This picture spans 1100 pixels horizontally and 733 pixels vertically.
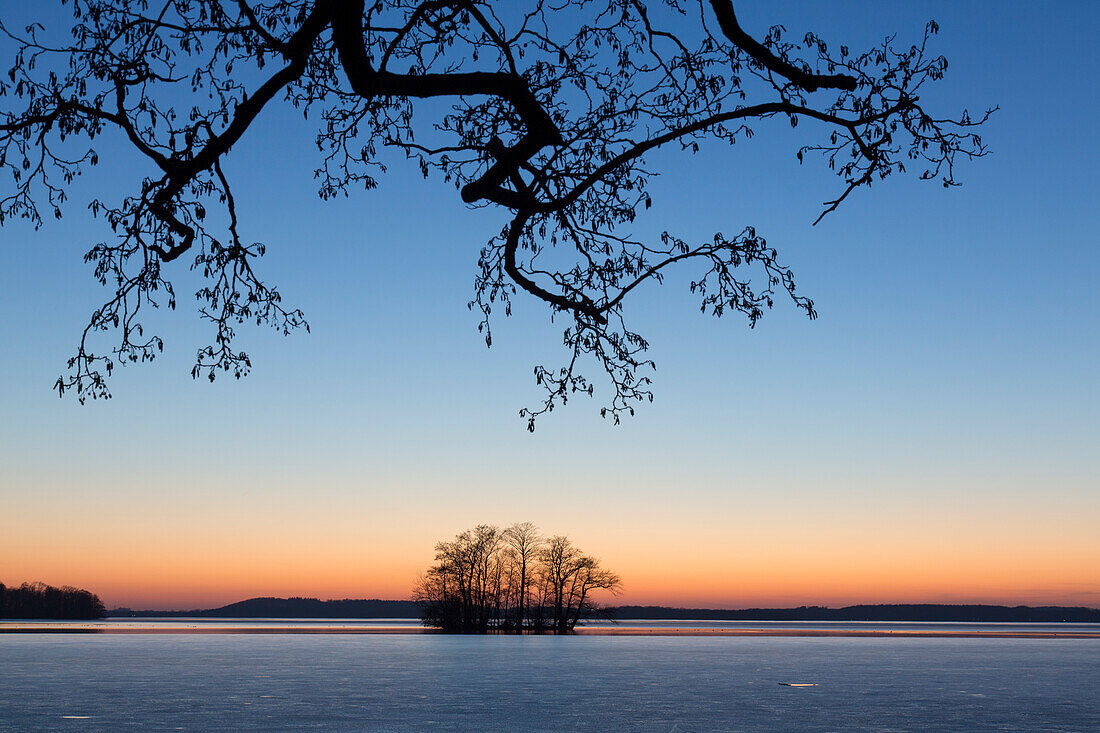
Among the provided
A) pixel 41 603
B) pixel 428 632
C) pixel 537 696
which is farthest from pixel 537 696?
pixel 41 603

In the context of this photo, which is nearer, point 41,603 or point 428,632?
point 428,632

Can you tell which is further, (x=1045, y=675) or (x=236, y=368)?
(x=1045, y=675)

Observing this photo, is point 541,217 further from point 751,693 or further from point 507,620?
point 507,620

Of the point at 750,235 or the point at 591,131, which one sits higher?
the point at 591,131

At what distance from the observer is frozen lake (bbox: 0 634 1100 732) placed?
14.6 metres

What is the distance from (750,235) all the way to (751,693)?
51.8ft

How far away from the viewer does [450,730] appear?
13719 mm

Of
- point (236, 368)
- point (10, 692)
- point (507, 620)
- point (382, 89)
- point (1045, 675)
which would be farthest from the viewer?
point (507, 620)

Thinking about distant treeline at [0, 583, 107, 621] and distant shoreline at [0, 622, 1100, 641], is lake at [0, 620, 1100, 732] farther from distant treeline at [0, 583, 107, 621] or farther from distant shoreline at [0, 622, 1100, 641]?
distant treeline at [0, 583, 107, 621]

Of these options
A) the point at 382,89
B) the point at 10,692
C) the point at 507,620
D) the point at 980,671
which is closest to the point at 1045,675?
the point at 980,671

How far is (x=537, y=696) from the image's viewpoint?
19.5 metres

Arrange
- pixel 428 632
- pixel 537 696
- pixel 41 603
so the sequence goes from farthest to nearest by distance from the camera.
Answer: pixel 41 603, pixel 428 632, pixel 537 696

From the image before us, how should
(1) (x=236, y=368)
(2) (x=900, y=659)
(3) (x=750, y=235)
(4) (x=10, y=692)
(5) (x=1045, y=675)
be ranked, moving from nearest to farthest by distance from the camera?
(3) (x=750, y=235) → (1) (x=236, y=368) → (4) (x=10, y=692) → (5) (x=1045, y=675) → (2) (x=900, y=659)

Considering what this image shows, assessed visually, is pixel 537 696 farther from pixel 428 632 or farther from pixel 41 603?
pixel 41 603
